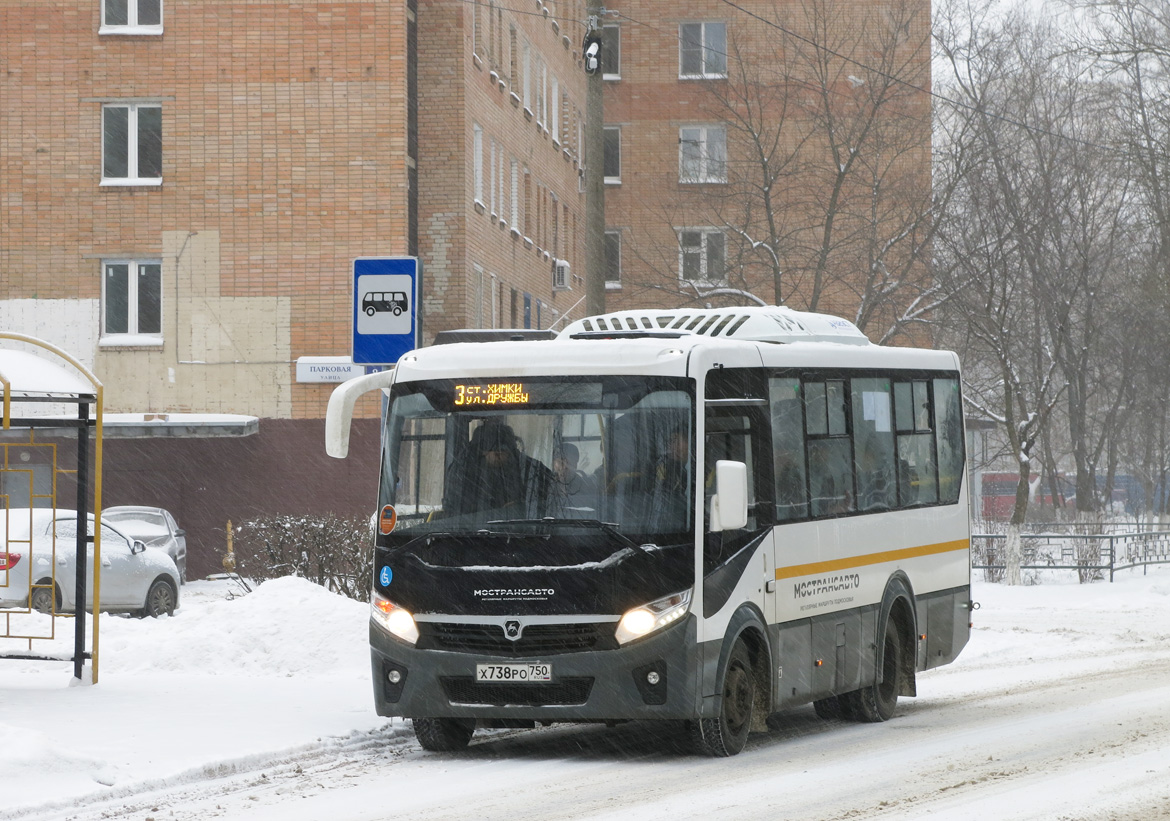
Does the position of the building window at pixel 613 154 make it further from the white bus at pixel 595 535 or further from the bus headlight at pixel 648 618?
the bus headlight at pixel 648 618

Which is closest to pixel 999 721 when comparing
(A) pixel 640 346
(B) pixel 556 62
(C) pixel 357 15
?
(A) pixel 640 346

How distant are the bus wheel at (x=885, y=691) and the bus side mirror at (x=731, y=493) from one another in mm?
3417

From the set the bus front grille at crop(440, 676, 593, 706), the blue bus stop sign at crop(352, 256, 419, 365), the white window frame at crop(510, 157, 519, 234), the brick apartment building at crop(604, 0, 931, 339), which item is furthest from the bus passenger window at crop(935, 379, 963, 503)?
the white window frame at crop(510, 157, 519, 234)

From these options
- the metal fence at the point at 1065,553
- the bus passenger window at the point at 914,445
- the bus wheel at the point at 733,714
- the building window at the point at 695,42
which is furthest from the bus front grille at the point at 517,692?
the building window at the point at 695,42

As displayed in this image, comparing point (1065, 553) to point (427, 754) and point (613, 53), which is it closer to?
point (427, 754)

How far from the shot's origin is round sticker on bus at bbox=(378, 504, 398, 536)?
11.9 m

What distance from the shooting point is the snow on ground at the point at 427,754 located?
9.70 m

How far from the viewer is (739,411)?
1226cm

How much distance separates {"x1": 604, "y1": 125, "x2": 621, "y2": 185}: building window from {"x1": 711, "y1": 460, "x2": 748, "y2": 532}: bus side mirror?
49.9m

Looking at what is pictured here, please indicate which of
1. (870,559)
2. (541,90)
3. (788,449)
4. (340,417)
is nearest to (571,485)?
(340,417)

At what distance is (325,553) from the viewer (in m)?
21.5

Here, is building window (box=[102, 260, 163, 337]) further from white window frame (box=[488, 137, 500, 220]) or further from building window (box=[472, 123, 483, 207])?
white window frame (box=[488, 137, 500, 220])

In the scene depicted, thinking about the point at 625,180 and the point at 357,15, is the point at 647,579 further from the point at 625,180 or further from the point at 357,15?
the point at 625,180

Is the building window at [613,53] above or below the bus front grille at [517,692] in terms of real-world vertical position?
above
